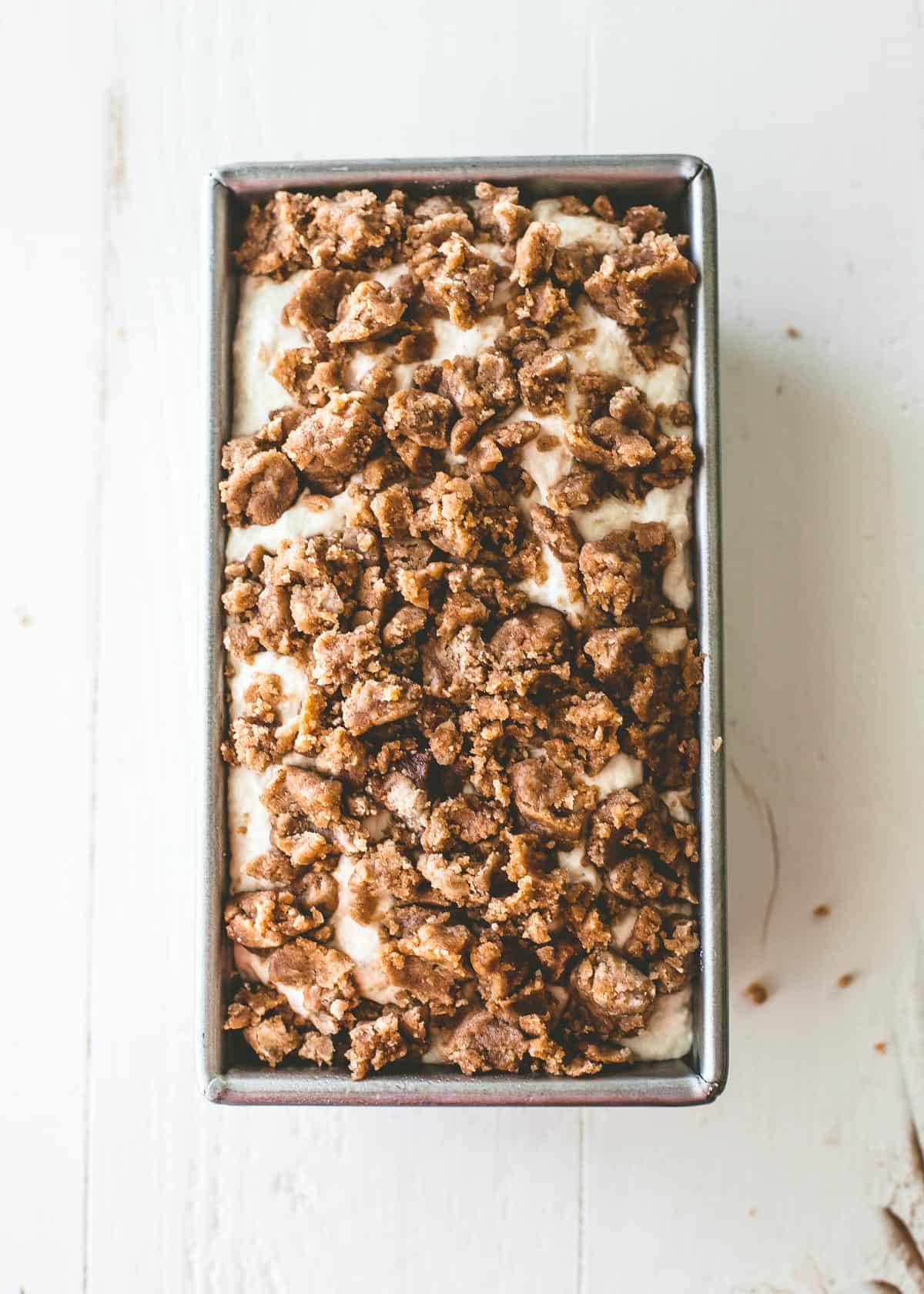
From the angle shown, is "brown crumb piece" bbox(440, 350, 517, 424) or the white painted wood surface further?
the white painted wood surface

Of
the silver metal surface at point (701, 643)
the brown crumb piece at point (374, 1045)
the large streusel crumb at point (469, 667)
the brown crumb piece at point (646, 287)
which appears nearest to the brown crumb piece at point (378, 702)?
the large streusel crumb at point (469, 667)

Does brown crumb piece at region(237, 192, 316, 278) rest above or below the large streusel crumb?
above

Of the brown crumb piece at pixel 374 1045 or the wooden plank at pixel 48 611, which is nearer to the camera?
the brown crumb piece at pixel 374 1045

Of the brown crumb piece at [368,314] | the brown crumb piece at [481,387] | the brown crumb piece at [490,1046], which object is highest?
the brown crumb piece at [368,314]

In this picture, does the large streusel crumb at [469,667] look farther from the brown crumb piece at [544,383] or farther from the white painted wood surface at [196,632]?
the white painted wood surface at [196,632]

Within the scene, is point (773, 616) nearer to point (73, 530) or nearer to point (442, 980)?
point (442, 980)

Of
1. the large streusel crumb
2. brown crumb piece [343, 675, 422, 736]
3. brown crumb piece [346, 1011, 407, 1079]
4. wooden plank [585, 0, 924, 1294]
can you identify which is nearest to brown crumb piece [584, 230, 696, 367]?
the large streusel crumb

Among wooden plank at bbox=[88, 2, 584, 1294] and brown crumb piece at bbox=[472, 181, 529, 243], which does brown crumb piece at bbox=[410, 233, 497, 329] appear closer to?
brown crumb piece at bbox=[472, 181, 529, 243]
